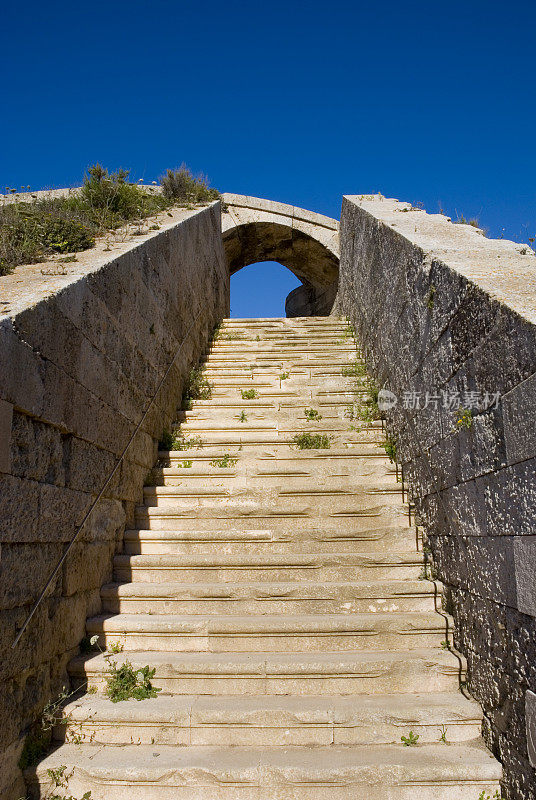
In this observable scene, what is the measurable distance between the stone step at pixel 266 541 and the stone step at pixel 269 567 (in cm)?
12

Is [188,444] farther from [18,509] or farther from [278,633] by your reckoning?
[18,509]

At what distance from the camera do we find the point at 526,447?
2139 millimetres

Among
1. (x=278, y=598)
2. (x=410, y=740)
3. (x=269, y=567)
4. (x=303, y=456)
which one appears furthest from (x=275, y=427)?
(x=410, y=740)

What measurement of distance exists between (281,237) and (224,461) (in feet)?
23.3

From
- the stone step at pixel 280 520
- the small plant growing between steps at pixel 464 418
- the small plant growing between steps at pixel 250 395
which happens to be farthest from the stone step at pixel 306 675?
the small plant growing between steps at pixel 250 395

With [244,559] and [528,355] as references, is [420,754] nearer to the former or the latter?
[244,559]

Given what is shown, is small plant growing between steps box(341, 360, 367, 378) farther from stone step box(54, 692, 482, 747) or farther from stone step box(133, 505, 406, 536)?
stone step box(54, 692, 482, 747)

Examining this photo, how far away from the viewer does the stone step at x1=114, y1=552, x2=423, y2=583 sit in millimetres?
3598

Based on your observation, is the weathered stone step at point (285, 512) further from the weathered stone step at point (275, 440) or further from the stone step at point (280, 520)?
the weathered stone step at point (275, 440)

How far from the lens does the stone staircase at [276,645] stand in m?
2.47

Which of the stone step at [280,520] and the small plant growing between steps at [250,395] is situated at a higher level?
the small plant growing between steps at [250,395]

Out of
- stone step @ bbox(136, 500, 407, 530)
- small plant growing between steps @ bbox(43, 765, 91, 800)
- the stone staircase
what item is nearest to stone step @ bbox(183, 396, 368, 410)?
the stone staircase

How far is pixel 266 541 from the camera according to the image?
154 inches

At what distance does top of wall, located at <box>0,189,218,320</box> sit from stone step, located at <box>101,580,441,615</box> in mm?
1849
